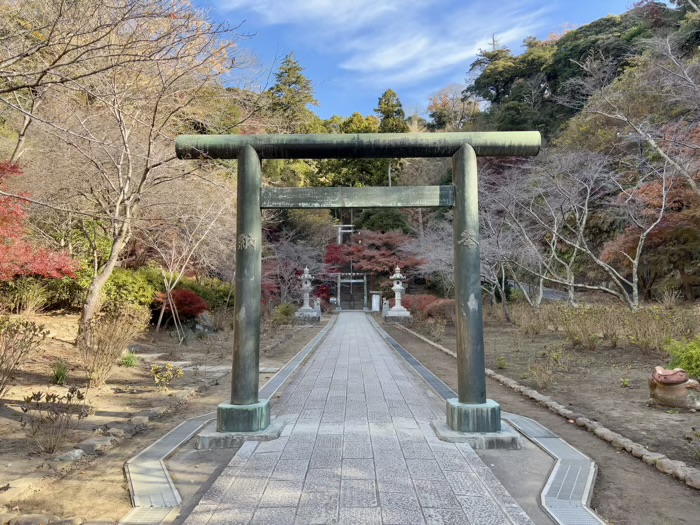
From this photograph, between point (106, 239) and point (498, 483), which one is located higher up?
point (106, 239)

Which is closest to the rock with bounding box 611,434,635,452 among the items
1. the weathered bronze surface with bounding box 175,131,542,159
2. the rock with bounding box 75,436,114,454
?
the weathered bronze surface with bounding box 175,131,542,159

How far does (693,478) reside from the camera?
9.66 feet

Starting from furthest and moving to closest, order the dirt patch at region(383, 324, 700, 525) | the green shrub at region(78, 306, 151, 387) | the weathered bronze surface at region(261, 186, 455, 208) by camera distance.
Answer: the green shrub at region(78, 306, 151, 387) < the weathered bronze surface at region(261, 186, 455, 208) < the dirt patch at region(383, 324, 700, 525)

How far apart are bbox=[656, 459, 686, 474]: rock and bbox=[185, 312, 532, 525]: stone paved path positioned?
1.41 metres

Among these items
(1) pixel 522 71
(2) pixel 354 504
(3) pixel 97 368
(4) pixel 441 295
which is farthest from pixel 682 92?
(1) pixel 522 71

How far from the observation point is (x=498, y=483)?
280cm

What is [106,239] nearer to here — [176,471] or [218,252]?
[218,252]

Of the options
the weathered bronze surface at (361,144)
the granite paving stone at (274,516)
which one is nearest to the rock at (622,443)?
the weathered bronze surface at (361,144)

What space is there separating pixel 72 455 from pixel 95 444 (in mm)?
262

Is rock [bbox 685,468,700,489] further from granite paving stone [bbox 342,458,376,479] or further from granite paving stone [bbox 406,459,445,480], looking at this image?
granite paving stone [bbox 342,458,376,479]

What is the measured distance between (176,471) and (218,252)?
11.5m

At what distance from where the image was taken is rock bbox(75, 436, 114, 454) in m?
3.61

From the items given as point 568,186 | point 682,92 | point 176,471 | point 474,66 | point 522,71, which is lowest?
point 176,471

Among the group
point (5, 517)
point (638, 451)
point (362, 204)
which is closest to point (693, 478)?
point (638, 451)
